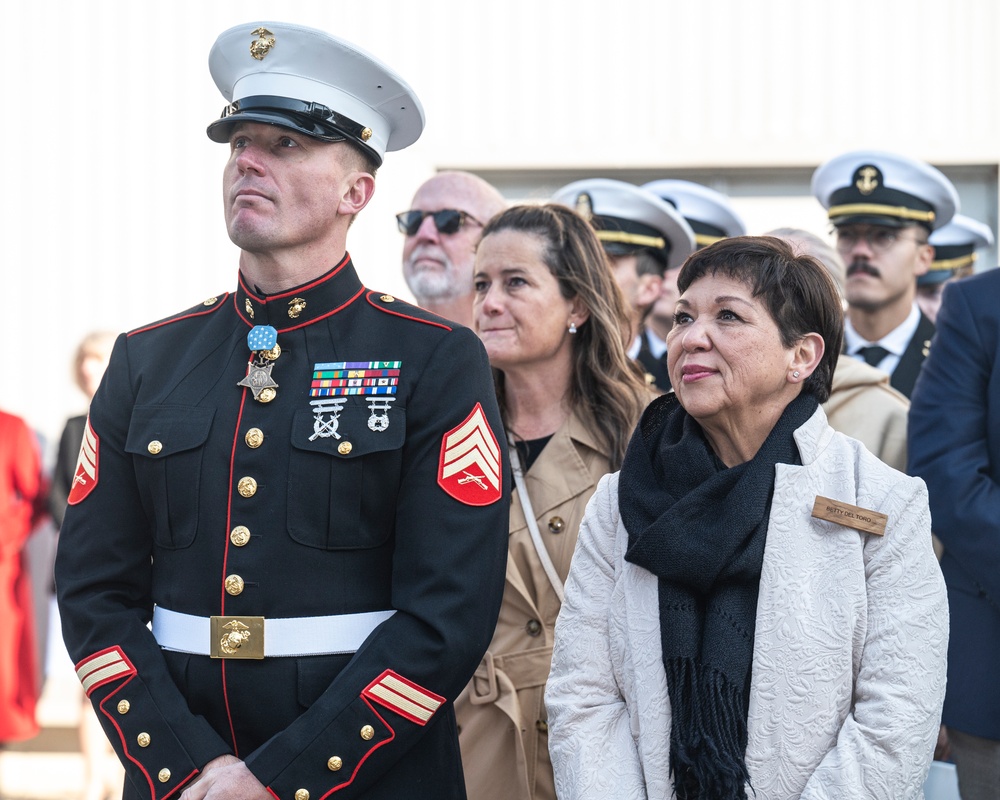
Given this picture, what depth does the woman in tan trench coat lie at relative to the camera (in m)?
3.06

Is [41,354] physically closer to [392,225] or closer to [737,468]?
[392,225]

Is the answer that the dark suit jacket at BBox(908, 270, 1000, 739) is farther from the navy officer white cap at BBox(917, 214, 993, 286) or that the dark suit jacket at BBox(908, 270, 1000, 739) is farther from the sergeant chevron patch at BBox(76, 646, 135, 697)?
the navy officer white cap at BBox(917, 214, 993, 286)

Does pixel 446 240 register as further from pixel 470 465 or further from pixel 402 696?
pixel 402 696

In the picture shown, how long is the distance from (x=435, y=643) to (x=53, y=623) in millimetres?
4584

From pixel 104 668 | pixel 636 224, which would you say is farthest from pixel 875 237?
pixel 104 668

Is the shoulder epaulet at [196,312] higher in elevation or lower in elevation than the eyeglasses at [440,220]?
lower

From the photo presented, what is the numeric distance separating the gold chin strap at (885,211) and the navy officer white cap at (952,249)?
1.23 metres

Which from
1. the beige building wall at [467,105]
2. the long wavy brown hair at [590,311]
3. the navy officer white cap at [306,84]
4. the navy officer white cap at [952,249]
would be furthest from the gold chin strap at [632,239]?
the beige building wall at [467,105]

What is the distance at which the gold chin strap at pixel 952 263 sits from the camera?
19.7 feet

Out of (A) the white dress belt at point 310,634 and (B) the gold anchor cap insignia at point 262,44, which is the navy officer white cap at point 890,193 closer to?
(B) the gold anchor cap insignia at point 262,44

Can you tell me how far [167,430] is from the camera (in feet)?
8.20

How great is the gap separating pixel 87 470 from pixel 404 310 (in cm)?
71

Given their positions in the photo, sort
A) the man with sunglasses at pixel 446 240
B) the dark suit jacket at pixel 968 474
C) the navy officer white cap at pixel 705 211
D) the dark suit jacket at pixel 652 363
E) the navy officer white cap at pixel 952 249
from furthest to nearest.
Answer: the navy officer white cap at pixel 952 249
the navy officer white cap at pixel 705 211
the dark suit jacket at pixel 652 363
the man with sunglasses at pixel 446 240
the dark suit jacket at pixel 968 474

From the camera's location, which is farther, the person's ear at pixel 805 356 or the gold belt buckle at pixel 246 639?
the person's ear at pixel 805 356
